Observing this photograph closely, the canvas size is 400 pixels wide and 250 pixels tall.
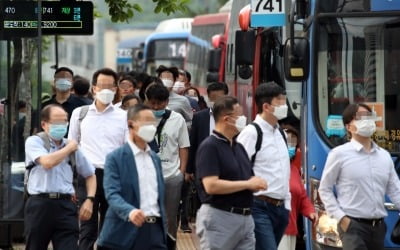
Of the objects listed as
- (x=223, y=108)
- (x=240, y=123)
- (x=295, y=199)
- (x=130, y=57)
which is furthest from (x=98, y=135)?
(x=130, y=57)

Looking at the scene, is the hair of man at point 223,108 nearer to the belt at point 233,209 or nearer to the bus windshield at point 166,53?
the belt at point 233,209

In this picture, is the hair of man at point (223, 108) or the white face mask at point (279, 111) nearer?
the hair of man at point (223, 108)

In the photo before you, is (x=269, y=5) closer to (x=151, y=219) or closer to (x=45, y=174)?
(x=45, y=174)

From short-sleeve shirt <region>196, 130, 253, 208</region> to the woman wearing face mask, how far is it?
61.2 inches

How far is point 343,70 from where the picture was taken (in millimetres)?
12867

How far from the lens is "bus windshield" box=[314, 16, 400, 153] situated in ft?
41.7

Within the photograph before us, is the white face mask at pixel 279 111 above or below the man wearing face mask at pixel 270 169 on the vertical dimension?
above

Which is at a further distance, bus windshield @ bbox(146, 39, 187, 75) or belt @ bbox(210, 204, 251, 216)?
bus windshield @ bbox(146, 39, 187, 75)

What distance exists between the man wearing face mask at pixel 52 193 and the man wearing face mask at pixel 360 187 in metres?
1.99

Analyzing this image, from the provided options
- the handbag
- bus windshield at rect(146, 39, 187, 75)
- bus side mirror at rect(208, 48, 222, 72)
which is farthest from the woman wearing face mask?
bus windshield at rect(146, 39, 187, 75)

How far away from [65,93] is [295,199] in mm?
4243

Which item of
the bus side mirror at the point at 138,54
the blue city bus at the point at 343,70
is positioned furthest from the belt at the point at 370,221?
the bus side mirror at the point at 138,54

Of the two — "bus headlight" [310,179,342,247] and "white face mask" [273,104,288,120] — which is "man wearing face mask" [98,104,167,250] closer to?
"white face mask" [273,104,288,120]

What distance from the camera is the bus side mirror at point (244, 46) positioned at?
Answer: 15.6 metres
